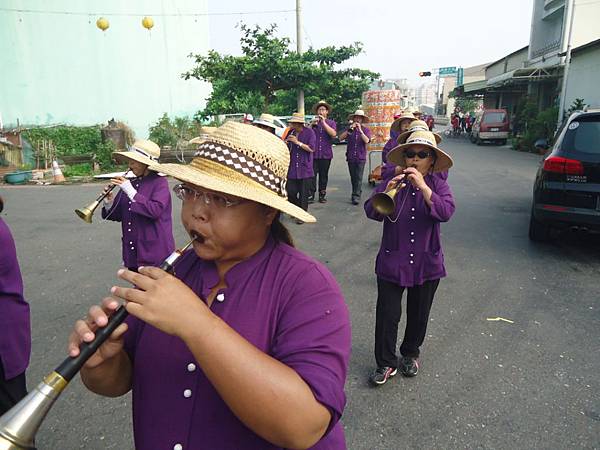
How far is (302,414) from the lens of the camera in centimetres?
104

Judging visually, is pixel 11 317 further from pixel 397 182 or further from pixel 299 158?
pixel 299 158

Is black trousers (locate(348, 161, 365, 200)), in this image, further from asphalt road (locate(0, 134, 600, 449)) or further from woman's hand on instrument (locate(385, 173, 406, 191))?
woman's hand on instrument (locate(385, 173, 406, 191))

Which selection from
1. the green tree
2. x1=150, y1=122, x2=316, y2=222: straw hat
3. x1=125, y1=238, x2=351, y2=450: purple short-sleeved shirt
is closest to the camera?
x1=125, y1=238, x2=351, y2=450: purple short-sleeved shirt

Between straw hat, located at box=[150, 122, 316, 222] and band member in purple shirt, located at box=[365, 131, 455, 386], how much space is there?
6.27 ft

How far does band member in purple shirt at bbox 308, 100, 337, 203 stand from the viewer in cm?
923

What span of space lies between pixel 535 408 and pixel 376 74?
21.1m

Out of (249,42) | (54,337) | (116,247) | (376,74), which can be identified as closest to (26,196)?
(116,247)

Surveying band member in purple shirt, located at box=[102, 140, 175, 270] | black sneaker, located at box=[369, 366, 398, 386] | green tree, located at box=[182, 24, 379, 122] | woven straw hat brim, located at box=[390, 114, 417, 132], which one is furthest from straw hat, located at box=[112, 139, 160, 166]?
green tree, located at box=[182, 24, 379, 122]

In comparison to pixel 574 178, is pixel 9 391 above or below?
below

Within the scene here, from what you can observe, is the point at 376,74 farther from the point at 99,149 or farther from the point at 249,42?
the point at 99,149

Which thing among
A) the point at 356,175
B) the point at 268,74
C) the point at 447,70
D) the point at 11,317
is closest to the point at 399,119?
the point at 356,175

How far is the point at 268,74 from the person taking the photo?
18406mm

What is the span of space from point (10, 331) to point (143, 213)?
1.66 m

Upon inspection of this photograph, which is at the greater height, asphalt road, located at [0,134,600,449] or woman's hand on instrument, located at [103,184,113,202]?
woman's hand on instrument, located at [103,184,113,202]
